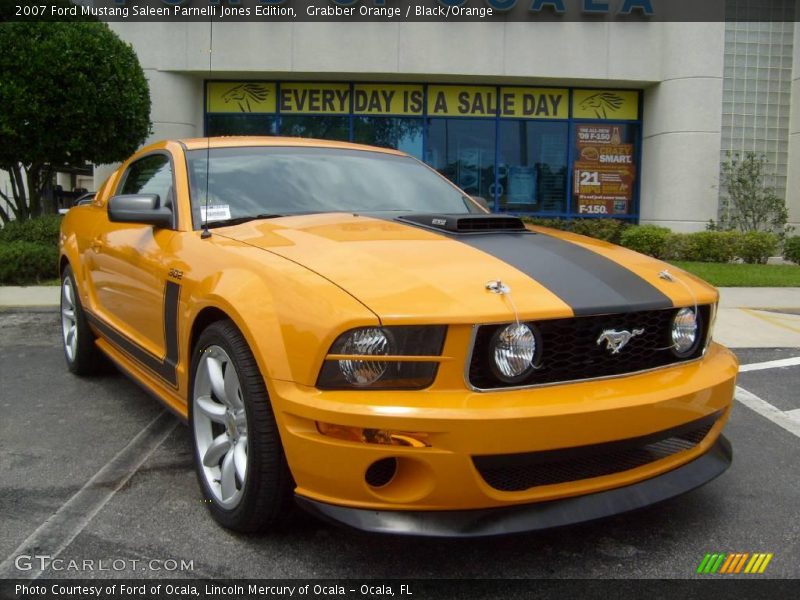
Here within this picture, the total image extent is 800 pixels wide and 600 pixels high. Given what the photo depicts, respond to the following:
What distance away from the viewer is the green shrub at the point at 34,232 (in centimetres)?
1088

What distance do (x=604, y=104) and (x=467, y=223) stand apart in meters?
14.2

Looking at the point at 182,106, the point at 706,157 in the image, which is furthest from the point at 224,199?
the point at 706,157

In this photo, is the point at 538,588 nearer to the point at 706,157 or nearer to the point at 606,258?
the point at 606,258

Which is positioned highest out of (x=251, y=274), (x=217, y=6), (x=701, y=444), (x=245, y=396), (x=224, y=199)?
(x=217, y=6)

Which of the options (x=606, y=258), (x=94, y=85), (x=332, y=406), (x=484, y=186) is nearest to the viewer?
(x=332, y=406)

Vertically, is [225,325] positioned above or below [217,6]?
below

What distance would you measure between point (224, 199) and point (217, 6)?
1280 centimetres

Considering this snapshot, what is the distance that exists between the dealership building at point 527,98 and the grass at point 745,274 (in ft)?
8.92

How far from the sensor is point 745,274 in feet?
36.5

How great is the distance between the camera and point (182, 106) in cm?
1498

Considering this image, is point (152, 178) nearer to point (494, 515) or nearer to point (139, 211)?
point (139, 211)

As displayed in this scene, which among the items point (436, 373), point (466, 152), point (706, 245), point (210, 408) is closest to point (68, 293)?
point (210, 408)

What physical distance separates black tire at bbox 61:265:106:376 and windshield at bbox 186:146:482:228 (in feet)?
5.43

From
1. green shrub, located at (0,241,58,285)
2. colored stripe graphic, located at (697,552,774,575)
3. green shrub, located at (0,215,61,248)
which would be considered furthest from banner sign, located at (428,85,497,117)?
colored stripe graphic, located at (697,552,774,575)
